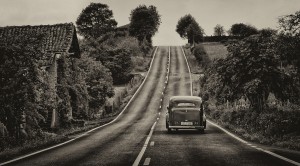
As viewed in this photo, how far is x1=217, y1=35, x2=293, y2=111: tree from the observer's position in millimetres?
22719

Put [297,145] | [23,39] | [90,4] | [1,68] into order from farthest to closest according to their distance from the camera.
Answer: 1. [90,4]
2. [23,39]
3. [1,68]
4. [297,145]

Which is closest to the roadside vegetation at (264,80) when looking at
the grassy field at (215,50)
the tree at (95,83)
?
the tree at (95,83)

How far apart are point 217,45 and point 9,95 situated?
92.7 metres

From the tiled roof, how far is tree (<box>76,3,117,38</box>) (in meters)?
84.5

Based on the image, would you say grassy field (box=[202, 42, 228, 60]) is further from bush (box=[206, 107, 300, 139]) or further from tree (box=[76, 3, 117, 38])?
bush (box=[206, 107, 300, 139])

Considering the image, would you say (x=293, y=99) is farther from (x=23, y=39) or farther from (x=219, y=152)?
(x=23, y=39)

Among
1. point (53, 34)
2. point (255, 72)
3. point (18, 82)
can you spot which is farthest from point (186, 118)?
point (53, 34)

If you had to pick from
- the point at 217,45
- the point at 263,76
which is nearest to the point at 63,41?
the point at 263,76

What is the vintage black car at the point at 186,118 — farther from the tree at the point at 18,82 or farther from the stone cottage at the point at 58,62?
the stone cottage at the point at 58,62

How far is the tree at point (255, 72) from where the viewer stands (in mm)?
22719

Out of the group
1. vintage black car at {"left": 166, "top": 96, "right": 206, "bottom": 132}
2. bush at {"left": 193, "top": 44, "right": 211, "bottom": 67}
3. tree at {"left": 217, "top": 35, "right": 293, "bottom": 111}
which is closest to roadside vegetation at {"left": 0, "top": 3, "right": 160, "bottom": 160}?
vintage black car at {"left": 166, "top": 96, "right": 206, "bottom": 132}

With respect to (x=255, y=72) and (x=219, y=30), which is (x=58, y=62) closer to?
(x=255, y=72)

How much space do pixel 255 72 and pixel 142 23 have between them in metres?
82.9

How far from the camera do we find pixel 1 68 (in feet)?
61.0
